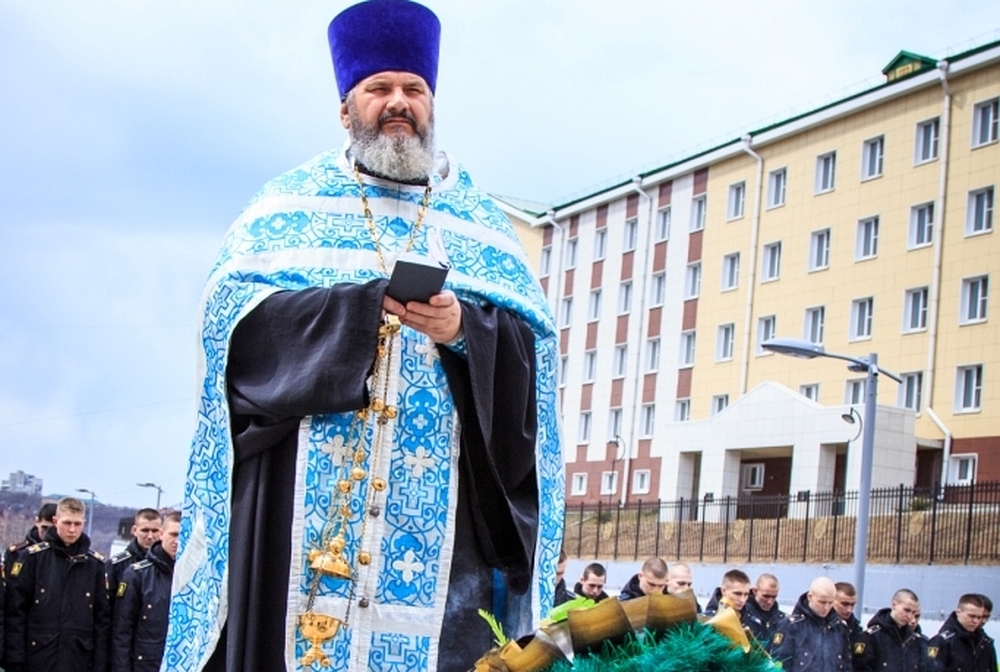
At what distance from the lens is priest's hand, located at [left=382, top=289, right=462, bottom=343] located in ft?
12.8

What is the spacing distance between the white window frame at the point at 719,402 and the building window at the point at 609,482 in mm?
5249

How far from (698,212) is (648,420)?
7.48m

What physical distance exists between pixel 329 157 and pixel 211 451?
39.6 inches

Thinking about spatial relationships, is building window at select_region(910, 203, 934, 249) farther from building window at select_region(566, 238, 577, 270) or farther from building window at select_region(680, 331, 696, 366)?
building window at select_region(566, 238, 577, 270)

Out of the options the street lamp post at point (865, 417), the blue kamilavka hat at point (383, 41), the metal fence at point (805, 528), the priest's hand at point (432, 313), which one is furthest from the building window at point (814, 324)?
the priest's hand at point (432, 313)

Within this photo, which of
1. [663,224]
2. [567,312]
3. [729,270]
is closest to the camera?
[729,270]

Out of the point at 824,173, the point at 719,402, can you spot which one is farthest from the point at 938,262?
the point at 719,402

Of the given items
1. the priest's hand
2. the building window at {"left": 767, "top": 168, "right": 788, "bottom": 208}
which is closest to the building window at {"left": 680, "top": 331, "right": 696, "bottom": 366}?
the building window at {"left": 767, "top": 168, "right": 788, "bottom": 208}

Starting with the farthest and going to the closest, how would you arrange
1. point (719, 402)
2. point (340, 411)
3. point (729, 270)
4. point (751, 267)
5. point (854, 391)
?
point (719, 402) < point (729, 270) < point (751, 267) < point (854, 391) < point (340, 411)

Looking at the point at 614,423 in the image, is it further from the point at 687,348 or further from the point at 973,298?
the point at 973,298

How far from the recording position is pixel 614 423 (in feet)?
178

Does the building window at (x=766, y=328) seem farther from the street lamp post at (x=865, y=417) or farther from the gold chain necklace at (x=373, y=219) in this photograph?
the gold chain necklace at (x=373, y=219)

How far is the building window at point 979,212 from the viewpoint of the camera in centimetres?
3893

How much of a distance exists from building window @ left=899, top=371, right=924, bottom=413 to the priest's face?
37.8 metres
